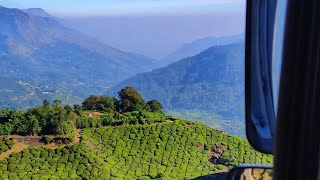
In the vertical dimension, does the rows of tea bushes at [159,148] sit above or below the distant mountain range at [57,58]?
above

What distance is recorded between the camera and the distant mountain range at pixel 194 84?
45.3 metres

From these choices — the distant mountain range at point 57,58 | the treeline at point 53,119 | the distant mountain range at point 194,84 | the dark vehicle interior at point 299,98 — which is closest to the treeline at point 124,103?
the treeline at point 53,119

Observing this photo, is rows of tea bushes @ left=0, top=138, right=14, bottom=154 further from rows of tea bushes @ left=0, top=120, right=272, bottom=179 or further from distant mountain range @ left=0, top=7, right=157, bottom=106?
distant mountain range @ left=0, top=7, right=157, bottom=106

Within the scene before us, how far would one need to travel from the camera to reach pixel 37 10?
180 meters

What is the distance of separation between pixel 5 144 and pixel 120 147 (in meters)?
3.32

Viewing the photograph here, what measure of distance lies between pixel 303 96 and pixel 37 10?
18641 cm

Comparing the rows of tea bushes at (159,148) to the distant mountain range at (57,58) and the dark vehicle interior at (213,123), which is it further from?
the distant mountain range at (57,58)

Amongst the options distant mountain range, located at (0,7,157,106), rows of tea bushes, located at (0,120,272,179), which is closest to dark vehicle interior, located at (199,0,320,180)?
rows of tea bushes, located at (0,120,272,179)

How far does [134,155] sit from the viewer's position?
1416 centimetres

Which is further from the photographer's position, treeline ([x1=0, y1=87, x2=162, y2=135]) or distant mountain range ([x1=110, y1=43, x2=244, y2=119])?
distant mountain range ([x1=110, y1=43, x2=244, y2=119])

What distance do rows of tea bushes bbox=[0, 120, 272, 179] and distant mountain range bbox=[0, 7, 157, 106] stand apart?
59.9m

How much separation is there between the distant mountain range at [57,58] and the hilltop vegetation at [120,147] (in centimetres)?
5947

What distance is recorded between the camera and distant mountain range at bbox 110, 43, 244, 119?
45281 mm

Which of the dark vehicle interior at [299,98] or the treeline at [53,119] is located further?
the treeline at [53,119]
